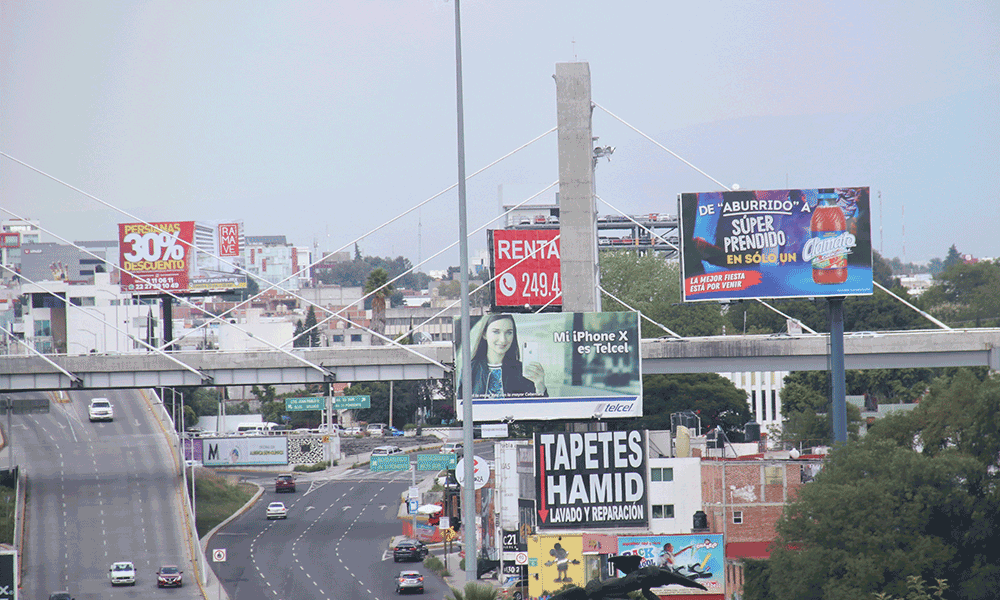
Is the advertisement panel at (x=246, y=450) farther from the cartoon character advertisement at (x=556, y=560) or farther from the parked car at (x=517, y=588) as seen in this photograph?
the cartoon character advertisement at (x=556, y=560)

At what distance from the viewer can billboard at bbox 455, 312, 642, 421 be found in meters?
58.1

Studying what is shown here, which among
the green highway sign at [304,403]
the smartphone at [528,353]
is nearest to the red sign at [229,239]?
the green highway sign at [304,403]

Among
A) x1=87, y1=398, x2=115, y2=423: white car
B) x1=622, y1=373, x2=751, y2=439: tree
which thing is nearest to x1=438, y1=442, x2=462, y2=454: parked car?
x1=622, y1=373, x2=751, y2=439: tree

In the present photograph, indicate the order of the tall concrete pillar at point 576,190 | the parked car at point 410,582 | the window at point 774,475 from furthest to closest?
the tall concrete pillar at point 576,190 → the parked car at point 410,582 → the window at point 774,475

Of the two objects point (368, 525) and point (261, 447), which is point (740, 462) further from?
point (261, 447)

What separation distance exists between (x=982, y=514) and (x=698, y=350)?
3860 cm

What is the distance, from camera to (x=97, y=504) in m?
79.3

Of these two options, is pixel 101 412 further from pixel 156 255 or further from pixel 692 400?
pixel 692 400

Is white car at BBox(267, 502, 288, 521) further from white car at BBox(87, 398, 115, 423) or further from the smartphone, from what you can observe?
white car at BBox(87, 398, 115, 423)

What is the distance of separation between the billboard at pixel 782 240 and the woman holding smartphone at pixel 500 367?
29.7 feet

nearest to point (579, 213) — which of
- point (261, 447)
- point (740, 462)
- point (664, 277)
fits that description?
point (740, 462)

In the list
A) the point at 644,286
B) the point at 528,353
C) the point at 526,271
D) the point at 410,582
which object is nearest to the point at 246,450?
the point at 526,271

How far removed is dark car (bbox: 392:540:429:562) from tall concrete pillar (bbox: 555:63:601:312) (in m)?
16.7

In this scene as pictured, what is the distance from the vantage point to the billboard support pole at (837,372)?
5750 centimetres
